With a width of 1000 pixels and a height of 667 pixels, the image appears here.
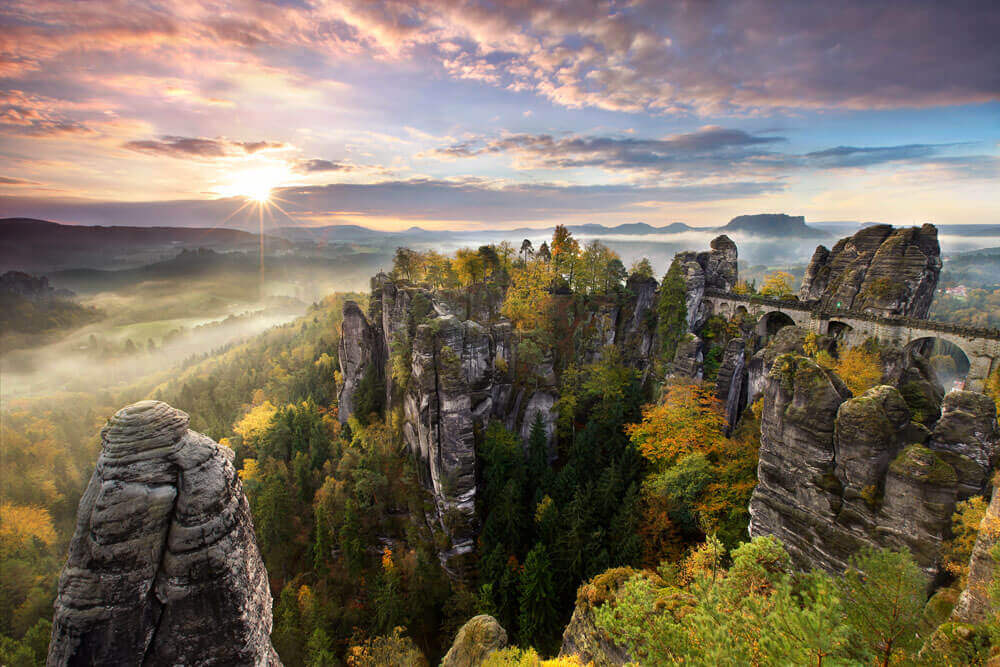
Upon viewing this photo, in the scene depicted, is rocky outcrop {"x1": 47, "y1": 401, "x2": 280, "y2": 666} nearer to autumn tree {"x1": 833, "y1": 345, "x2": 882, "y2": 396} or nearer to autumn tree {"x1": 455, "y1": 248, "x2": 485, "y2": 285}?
autumn tree {"x1": 833, "y1": 345, "x2": 882, "y2": 396}

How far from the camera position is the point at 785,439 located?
629 inches

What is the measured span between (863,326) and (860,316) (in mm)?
865

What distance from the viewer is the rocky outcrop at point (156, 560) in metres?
6.43

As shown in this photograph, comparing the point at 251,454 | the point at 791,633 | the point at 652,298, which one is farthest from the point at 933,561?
the point at 251,454

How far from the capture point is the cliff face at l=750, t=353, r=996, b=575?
12.5 meters

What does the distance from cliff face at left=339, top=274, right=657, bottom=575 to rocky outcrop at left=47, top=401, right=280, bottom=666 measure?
20.8m

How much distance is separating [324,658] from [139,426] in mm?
24023

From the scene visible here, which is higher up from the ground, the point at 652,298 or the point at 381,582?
the point at 652,298

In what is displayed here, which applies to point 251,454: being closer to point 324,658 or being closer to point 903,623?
point 324,658

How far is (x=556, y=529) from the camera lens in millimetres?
26312

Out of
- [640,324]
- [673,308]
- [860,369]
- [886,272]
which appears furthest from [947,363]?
[860,369]

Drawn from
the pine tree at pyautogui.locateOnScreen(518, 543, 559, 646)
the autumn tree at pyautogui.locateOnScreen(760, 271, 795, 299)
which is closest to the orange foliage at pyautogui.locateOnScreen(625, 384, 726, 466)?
the pine tree at pyautogui.locateOnScreen(518, 543, 559, 646)

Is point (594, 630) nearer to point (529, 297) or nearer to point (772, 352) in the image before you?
point (772, 352)

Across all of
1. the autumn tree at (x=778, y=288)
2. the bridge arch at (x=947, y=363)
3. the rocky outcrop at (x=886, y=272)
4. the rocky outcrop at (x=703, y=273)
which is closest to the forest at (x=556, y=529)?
the autumn tree at (x=778, y=288)
